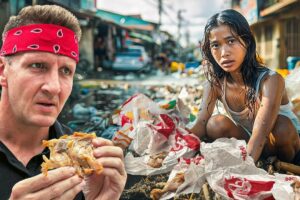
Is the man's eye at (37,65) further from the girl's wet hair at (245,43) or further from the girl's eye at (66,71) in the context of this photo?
the girl's wet hair at (245,43)

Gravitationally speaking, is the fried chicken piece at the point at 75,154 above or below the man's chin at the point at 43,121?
below

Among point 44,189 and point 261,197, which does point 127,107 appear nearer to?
point 261,197

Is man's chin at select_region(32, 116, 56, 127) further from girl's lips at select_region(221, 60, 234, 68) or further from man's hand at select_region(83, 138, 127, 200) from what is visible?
girl's lips at select_region(221, 60, 234, 68)

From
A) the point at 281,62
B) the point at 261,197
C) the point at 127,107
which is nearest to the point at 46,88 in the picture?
the point at 261,197

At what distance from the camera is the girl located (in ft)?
7.68

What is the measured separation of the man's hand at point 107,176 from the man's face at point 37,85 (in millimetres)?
258

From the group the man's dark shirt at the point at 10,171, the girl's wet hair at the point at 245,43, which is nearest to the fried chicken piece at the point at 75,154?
the man's dark shirt at the point at 10,171

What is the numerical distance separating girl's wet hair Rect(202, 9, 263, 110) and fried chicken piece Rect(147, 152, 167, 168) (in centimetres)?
78

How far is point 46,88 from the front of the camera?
4.33 ft

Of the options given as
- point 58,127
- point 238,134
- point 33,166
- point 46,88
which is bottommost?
point 238,134

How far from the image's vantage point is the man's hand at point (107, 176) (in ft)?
3.94

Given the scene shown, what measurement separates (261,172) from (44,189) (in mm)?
1564

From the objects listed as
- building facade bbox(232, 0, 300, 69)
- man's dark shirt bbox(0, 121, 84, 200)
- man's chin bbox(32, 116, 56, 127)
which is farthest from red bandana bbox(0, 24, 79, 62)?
building facade bbox(232, 0, 300, 69)

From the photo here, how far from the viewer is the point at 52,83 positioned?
1326 mm
